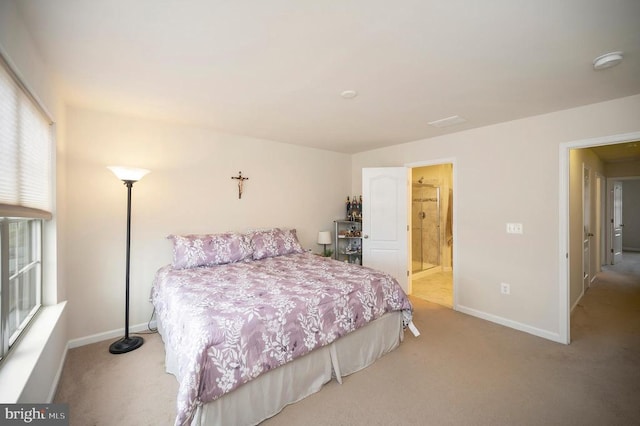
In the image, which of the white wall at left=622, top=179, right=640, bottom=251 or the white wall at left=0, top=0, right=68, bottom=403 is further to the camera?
the white wall at left=622, top=179, right=640, bottom=251

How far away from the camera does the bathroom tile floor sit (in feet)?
13.3

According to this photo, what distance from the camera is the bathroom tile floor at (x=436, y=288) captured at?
4043 mm

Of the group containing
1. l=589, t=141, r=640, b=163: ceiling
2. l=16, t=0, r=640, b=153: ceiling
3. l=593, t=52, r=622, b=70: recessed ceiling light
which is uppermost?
l=16, t=0, r=640, b=153: ceiling

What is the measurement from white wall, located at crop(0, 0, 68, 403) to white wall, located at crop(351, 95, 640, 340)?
13.3 feet

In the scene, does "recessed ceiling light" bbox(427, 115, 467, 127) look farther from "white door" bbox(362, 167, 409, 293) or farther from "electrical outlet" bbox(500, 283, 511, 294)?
"electrical outlet" bbox(500, 283, 511, 294)

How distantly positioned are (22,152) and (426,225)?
242 inches

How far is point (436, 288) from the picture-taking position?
4.62 meters

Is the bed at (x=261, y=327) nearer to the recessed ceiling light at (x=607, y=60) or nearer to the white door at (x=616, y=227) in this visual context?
the recessed ceiling light at (x=607, y=60)

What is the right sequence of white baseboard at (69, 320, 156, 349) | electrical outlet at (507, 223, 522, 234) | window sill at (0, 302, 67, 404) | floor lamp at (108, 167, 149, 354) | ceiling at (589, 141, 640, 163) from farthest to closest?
ceiling at (589, 141, 640, 163) < electrical outlet at (507, 223, 522, 234) < white baseboard at (69, 320, 156, 349) < floor lamp at (108, 167, 149, 354) < window sill at (0, 302, 67, 404)

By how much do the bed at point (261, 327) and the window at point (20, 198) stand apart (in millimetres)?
848

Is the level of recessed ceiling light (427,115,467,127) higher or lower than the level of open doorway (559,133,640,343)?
higher

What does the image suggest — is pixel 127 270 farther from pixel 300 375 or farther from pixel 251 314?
pixel 300 375

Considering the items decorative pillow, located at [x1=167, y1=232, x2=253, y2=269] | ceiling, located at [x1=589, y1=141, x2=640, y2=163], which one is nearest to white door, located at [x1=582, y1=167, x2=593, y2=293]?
ceiling, located at [x1=589, y1=141, x2=640, y2=163]

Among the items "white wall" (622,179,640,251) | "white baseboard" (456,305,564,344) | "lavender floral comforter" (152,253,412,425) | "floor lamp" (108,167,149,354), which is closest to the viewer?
"lavender floral comforter" (152,253,412,425)
